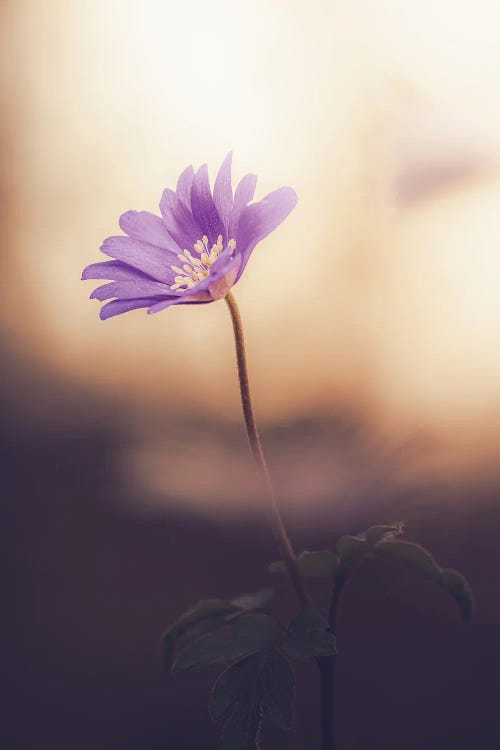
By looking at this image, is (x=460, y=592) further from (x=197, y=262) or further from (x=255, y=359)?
(x=255, y=359)

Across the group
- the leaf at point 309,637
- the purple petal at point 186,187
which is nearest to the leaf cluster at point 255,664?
the leaf at point 309,637

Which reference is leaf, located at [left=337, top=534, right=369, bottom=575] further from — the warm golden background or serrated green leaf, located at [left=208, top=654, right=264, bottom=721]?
the warm golden background

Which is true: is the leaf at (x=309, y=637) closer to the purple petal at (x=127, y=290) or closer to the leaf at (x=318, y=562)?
the leaf at (x=318, y=562)

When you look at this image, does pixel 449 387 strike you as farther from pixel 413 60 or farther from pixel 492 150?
pixel 413 60

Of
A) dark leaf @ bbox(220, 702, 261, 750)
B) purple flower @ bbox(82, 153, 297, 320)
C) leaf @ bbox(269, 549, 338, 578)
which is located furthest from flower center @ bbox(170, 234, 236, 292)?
dark leaf @ bbox(220, 702, 261, 750)

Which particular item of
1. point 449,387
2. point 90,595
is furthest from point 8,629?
point 449,387

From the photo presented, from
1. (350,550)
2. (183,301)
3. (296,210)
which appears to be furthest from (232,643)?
(296,210)
